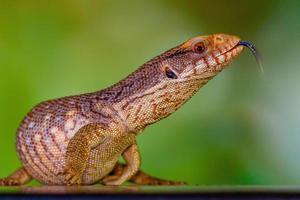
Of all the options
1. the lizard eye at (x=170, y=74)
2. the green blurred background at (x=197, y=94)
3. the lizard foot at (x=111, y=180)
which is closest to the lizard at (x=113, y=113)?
the lizard eye at (x=170, y=74)

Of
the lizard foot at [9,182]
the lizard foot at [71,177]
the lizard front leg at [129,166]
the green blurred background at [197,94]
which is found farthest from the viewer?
the green blurred background at [197,94]

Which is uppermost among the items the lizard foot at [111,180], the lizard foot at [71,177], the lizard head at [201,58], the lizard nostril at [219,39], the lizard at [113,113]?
the lizard nostril at [219,39]

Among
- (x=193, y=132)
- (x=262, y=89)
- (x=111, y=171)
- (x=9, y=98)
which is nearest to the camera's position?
(x=111, y=171)

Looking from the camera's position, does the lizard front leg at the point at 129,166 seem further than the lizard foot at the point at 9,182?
Yes

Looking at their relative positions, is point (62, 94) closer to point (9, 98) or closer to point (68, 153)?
point (9, 98)

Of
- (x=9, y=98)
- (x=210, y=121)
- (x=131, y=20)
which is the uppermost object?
(x=131, y=20)

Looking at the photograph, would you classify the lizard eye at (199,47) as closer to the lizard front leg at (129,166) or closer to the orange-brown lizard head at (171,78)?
the orange-brown lizard head at (171,78)

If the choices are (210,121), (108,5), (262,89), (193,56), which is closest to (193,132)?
(210,121)
